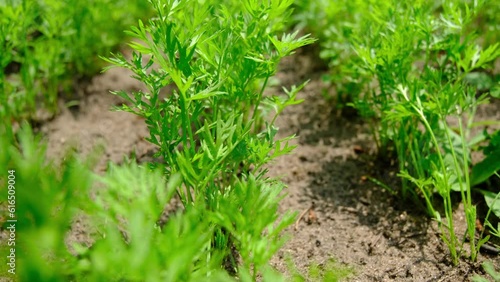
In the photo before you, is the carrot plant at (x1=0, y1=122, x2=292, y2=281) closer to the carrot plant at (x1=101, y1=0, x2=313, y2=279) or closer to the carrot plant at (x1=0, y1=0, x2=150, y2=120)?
the carrot plant at (x1=101, y1=0, x2=313, y2=279)

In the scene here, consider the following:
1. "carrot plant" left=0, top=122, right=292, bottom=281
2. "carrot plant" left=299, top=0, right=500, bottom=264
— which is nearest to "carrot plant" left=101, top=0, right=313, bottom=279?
"carrot plant" left=0, top=122, right=292, bottom=281

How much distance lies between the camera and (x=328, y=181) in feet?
7.96

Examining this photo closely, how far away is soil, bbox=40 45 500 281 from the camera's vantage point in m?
1.95

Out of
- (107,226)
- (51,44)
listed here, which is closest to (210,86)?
(107,226)

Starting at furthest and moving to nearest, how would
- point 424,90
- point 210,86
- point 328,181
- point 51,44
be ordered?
point 51,44, point 328,181, point 424,90, point 210,86

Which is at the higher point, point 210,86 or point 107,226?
point 210,86

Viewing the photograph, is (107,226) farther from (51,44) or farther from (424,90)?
(51,44)

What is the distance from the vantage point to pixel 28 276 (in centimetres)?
95

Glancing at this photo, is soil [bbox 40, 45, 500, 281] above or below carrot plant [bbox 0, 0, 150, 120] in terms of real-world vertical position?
below

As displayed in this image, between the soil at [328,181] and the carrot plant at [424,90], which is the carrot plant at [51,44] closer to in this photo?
the soil at [328,181]

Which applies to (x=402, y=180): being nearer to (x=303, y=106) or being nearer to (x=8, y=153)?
(x=303, y=106)

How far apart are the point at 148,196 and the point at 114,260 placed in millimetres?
203

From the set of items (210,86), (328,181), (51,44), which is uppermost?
(210,86)

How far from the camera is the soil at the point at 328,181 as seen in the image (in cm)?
195
